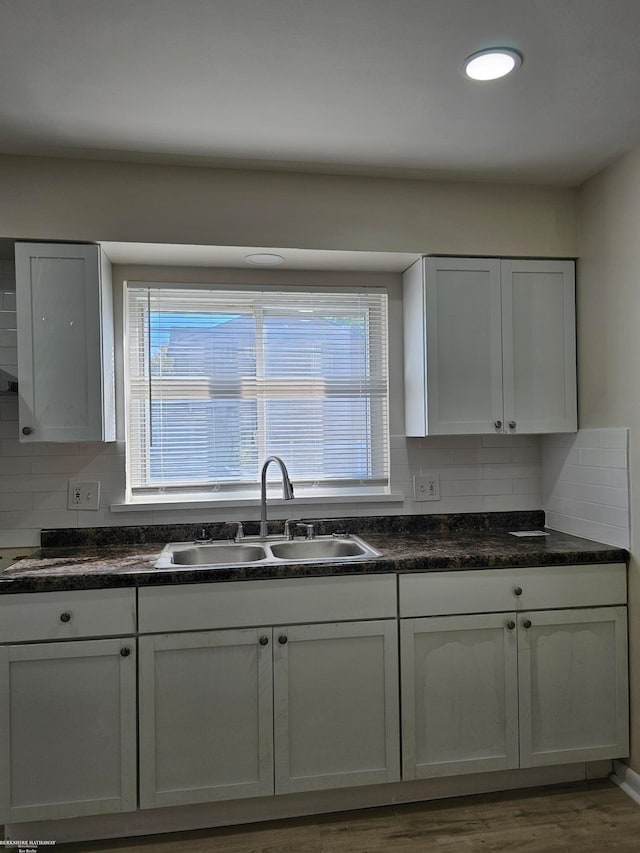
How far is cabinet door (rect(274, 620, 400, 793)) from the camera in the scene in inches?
87.4

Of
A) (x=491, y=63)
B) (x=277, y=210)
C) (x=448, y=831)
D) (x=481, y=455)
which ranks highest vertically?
(x=491, y=63)

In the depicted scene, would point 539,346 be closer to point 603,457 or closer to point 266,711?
point 603,457

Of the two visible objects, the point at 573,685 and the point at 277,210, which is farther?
the point at 277,210

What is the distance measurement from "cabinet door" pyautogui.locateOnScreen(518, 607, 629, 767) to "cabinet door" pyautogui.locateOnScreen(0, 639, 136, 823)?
58.4 inches

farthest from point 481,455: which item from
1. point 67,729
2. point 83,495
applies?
point 67,729

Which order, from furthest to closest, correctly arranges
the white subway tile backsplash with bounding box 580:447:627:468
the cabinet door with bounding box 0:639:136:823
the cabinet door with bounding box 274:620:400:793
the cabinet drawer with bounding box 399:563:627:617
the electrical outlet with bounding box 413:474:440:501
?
the electrical outlet with bounding box 413:474:440:501
the white subway tile backsplash with bounding box 580:447:627:468
the cabinet drawer with bounding box 399:563:627:617
the cabinet door with bounding box 274:620:400:793
the cabinet door with bounding box 0:639:136:823

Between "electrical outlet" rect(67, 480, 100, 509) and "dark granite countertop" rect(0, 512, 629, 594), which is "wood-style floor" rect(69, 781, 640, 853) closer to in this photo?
"dark granite countertop" rect(0, 512, 629, 594)

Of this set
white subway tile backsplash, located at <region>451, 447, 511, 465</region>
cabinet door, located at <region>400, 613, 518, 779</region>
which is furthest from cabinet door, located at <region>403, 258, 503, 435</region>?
cabinet door, located at <region>400, 613, 518, 779</region>

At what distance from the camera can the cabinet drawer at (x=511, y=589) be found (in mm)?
2329

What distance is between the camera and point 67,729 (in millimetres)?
2113

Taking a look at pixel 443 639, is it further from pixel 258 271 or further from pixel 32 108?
pixel 32 108

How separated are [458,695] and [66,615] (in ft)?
4.80

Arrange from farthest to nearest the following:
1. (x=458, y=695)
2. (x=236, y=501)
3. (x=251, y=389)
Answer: (x=251, y=389) → (x=236, y=501) → (x=458, y=695)

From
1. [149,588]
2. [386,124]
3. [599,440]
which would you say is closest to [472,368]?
[599,440]
